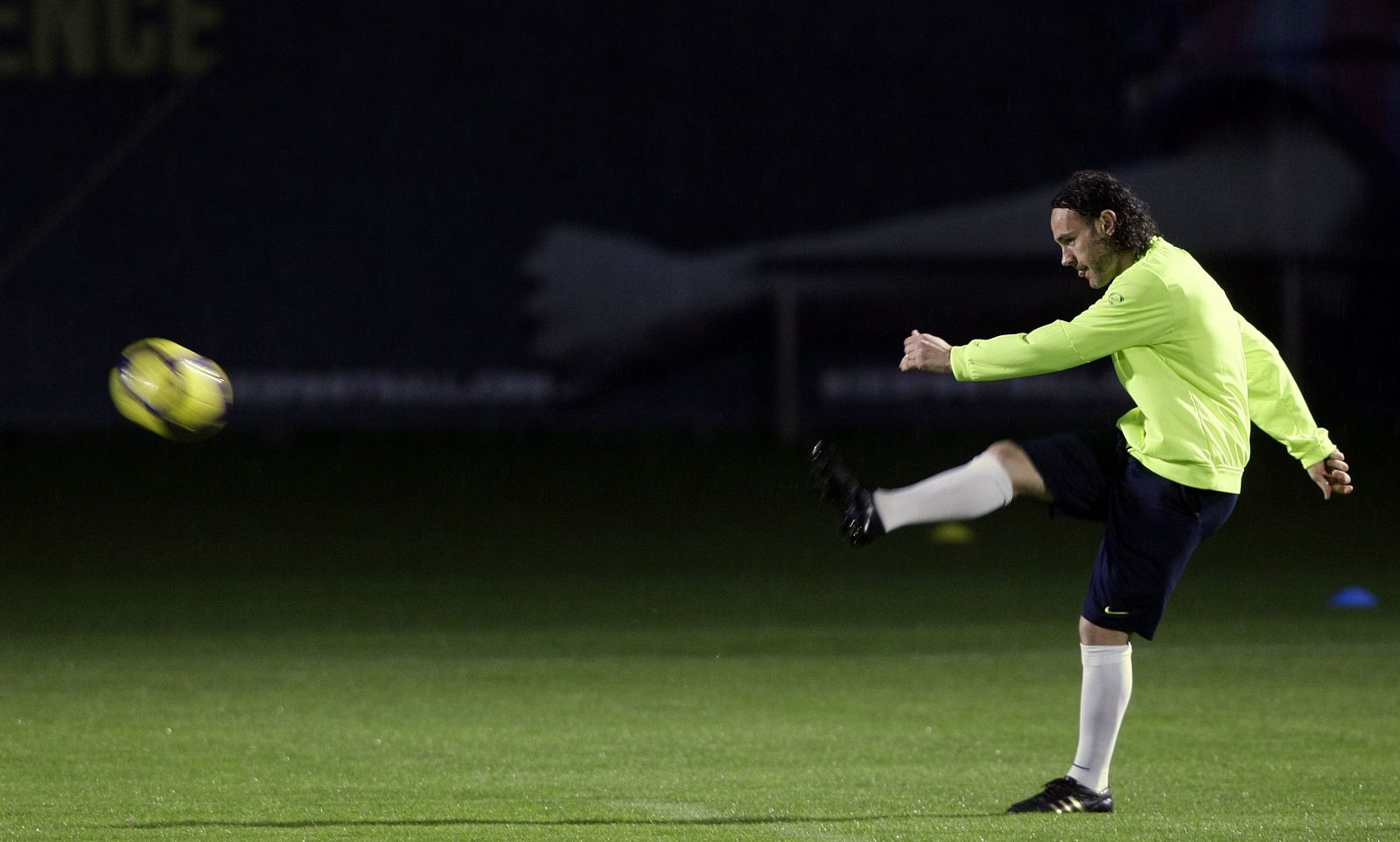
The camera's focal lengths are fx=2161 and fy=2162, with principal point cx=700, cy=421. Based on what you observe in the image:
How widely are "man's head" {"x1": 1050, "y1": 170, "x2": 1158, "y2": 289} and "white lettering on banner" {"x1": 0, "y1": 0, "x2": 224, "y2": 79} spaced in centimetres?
1574

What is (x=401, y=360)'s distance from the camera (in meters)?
20.7

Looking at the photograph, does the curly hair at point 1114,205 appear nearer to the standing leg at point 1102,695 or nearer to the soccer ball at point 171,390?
the standing leg at point 1102,695

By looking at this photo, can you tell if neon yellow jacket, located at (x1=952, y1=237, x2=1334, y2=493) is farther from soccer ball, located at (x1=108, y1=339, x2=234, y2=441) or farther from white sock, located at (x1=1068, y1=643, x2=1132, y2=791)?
soccer ball, located at (x1=108, y1=339, x2=234, y2=441)

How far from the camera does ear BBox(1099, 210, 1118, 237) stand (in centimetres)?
607

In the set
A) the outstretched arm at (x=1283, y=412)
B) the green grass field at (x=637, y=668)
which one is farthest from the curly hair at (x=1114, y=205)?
the green grass field at (x=637, y=668)

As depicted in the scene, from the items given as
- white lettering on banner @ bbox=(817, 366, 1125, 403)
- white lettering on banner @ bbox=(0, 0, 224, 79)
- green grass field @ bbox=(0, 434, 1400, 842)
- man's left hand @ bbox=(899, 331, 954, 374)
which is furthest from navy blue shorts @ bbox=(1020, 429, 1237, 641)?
white lettering on banner @ bbox=(0, 0, 224, 79)

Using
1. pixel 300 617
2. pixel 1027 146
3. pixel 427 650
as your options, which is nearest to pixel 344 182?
pixel 1027 146

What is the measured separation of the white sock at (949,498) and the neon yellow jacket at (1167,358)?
310 mm

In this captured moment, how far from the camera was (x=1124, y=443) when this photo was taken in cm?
627

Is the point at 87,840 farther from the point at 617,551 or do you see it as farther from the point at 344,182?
the point at 344,182

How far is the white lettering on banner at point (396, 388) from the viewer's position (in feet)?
67.8

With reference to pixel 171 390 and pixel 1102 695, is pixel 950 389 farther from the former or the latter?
pixel 1102 695

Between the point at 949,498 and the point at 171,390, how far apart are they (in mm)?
3983

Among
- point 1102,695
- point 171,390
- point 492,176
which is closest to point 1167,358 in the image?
point 1102,695
